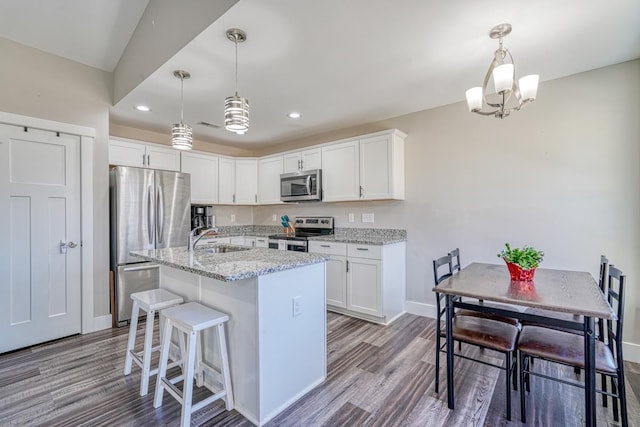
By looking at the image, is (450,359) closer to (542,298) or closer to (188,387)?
(542,298)

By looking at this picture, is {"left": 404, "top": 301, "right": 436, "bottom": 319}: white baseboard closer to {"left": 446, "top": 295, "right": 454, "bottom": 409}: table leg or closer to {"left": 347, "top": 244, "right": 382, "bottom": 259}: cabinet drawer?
{"left": 347, "top": 244, "right": 382, "bottom": 259}: cabinet drawer

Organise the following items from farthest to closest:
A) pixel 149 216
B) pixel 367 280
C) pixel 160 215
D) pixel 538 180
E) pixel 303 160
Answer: pixel 303 160 < pixel 160 215 < pixel 149 216 < pixel 367 280 < pixel 538 180

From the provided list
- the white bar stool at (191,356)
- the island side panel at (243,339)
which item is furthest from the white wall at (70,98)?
the island side panel at (243,339)

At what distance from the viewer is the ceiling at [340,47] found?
182 cm

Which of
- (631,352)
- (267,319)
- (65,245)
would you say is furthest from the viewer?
(65,245)

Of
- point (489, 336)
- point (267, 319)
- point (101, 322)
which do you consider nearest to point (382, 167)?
point (489, 336)

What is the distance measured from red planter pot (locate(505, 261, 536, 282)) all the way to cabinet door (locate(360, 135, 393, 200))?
1.66m

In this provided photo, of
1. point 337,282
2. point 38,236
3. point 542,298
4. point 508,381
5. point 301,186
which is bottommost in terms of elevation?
point 508,381

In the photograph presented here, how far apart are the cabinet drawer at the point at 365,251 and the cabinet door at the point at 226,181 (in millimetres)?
2403

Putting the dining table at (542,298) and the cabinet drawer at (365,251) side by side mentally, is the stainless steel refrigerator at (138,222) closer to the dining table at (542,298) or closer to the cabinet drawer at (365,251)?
the cabinet drawer at (365,251)

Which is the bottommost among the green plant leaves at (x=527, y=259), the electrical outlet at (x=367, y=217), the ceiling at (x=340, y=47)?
the green plant leaves at (x=527, y=259)

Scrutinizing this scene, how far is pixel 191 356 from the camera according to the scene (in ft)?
5.43

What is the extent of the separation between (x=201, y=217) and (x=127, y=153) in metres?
1.32

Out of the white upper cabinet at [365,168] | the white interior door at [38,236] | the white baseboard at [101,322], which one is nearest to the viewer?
the white interior door at [38,236]
